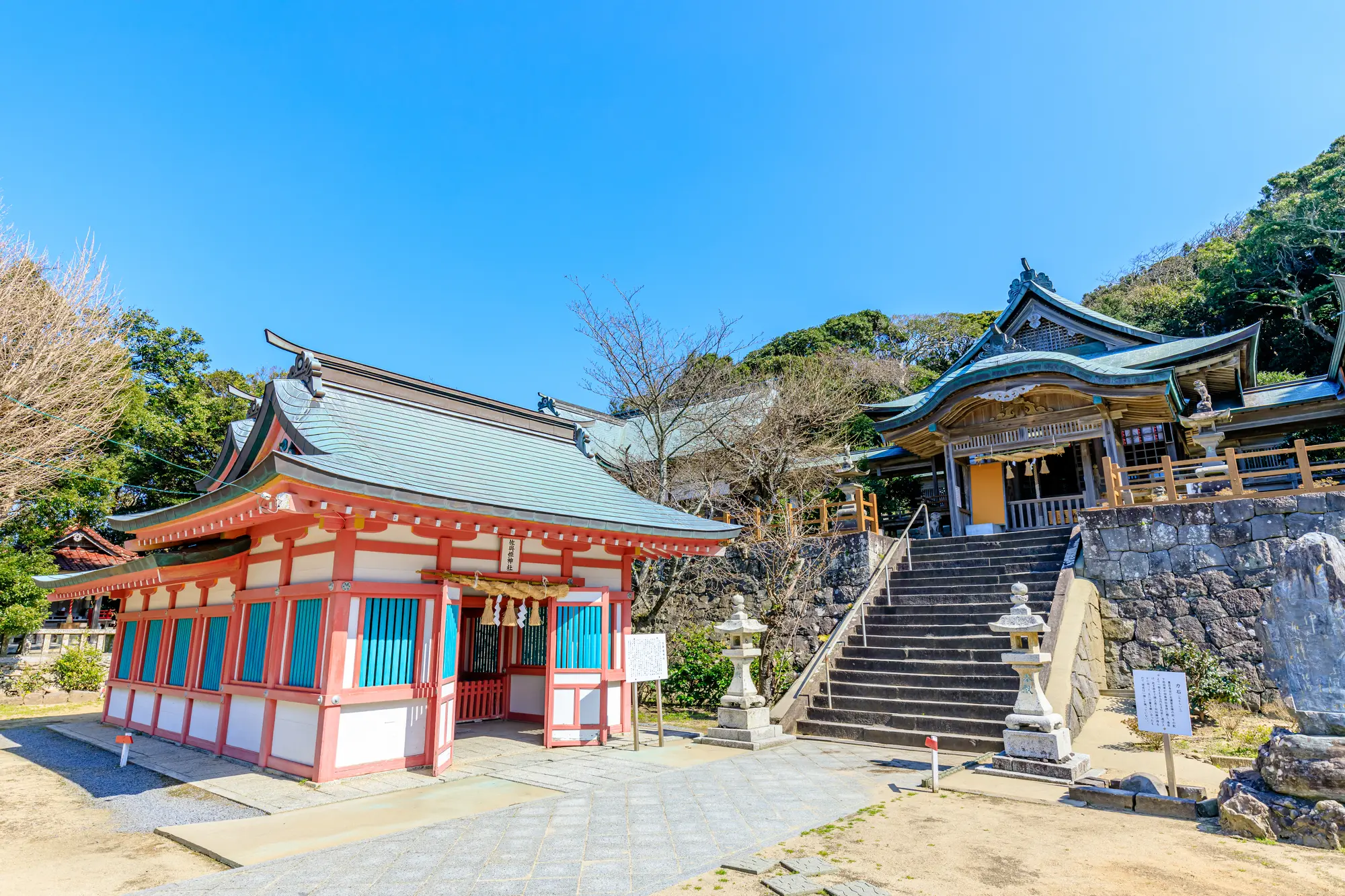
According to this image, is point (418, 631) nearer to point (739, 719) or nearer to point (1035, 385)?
point (739, 719)

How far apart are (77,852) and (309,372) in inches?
239

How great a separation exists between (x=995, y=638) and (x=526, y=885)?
8.97 metres

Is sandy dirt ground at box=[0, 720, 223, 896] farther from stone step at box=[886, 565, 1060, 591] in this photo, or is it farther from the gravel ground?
stone step at box=[886, 565, 1060, 591]

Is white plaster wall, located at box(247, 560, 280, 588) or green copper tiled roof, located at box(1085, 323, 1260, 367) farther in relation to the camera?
green copper tiled roof, located at box(1085, 323, 1260, 367)

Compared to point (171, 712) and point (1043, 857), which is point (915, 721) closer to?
point (1043, 857)

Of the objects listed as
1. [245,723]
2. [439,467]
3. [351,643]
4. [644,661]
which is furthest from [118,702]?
[644,661]

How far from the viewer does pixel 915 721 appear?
377 inches

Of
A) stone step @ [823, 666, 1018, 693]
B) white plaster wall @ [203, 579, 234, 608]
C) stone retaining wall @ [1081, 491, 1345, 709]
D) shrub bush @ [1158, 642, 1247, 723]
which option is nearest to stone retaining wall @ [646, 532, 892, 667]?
stone step @ [823, 666, 1018, 693]

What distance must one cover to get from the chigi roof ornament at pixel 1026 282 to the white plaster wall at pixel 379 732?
2030 centimetres

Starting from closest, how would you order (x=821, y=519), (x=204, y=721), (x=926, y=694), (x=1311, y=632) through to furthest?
(x=1311, y=632) < (x=204, y=721) < (x=926, y=694) < (x=821, y=519)

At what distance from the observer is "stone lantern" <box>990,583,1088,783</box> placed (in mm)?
7273

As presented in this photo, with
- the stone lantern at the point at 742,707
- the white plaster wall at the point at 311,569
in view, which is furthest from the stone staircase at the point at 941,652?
the white plaster wall at the point at 311,569

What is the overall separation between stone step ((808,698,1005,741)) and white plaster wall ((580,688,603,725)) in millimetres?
3350

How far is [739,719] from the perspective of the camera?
968 cm
